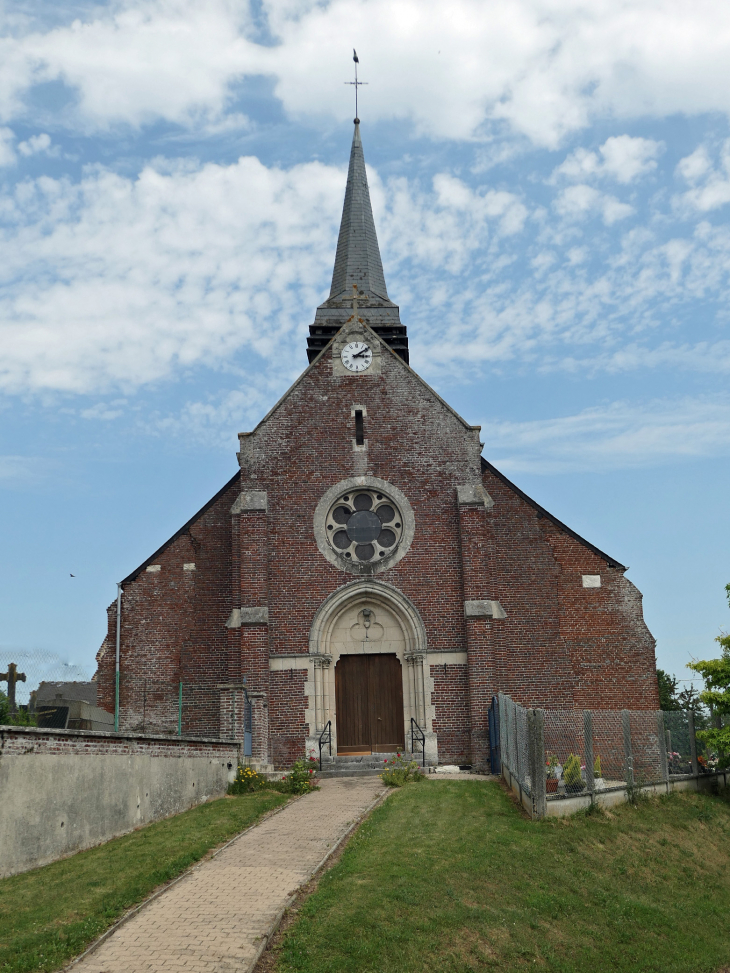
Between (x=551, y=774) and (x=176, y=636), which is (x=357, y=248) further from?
(x=551, y=774)

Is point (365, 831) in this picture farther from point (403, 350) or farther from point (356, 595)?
point (403, 350)

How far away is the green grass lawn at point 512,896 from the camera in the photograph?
883cm

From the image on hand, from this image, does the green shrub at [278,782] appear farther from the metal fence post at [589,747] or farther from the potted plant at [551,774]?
the metal fence post at [589,747]

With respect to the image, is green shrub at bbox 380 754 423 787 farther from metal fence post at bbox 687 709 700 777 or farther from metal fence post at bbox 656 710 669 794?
metal fence post at bbox 687 709 700 777

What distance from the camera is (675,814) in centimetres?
1552

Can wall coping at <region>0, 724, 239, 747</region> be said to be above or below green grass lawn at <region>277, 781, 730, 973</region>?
above

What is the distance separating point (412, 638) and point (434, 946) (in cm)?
1194

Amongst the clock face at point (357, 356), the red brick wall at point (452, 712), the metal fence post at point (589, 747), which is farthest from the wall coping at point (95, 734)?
the clock face at point (357, 356)

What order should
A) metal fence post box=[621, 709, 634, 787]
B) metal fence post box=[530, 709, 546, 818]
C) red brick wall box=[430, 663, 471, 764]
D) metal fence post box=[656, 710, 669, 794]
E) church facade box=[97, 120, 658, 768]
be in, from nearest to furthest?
metal fence post box=[530, 709, 546, 818] → metal fence post box=[621, 709, 634, 787] → metal fence post box=[656, 710, 669, 794] → red brick wall box=[430, 663, 471, 764] → church facade box=[97, 120, 658, 768]

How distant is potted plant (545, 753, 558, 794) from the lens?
556 inches

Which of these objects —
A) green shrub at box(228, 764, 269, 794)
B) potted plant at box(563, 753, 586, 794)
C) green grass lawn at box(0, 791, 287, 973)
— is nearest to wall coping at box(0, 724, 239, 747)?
green shrub at box(228, 764, 269, 794)

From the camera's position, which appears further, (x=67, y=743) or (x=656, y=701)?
(x=656, y=701)

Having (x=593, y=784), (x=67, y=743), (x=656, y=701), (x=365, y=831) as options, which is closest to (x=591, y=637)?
(x=656, y=701)

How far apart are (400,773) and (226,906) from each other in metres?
7.93
